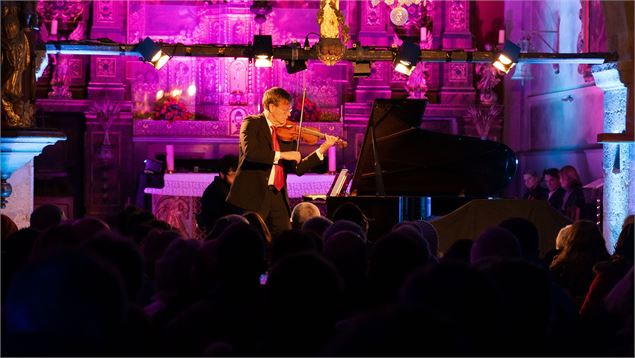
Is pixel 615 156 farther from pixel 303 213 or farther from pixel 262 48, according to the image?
pixel 303 213

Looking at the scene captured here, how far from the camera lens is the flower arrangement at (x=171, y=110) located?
15000 mm

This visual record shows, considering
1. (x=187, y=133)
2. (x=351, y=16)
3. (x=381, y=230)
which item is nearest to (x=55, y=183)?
(x=187, y=133)

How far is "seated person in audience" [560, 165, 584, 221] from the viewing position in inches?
479

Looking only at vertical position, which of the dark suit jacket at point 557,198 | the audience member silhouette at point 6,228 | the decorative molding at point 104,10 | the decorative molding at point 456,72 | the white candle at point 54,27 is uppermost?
the decorative molding at point 104,10

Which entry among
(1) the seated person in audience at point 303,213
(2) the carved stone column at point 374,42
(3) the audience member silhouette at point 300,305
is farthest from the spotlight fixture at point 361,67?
(3) the audience member silhouette at point 300,305

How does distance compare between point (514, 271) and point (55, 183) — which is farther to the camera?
point (55, 183)

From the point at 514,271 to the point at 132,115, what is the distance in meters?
12.1

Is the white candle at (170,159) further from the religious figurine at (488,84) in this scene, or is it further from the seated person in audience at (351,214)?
the seated person in audience at (351,214)

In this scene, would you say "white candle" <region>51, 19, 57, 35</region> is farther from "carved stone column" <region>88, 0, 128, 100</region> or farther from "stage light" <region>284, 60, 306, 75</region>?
"stage light" <region>284, 60, 306, 75</region>

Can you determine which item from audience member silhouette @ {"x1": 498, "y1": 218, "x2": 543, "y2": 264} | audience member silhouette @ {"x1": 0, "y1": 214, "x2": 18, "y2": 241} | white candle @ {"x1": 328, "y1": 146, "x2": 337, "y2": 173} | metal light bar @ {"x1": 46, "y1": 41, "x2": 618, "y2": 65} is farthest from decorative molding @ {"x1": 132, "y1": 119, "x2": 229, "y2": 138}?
audience member silhouette @ {"x1": 498, "y1": 218, "x2": 543, "y2": 264}

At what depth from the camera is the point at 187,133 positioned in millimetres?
15062

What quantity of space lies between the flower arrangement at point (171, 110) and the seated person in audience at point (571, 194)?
220 inches

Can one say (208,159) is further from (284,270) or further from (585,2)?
(284,270)

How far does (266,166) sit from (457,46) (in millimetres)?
7745
